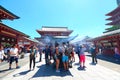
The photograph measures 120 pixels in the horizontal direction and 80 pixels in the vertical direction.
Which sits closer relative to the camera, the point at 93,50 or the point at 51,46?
the point at 51,46

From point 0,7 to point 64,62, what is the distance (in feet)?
19.5

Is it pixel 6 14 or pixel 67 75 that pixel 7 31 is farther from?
pixel 67 75

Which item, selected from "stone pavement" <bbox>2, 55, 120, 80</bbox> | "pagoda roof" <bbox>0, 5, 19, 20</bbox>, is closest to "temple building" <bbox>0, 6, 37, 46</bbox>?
"pagoda roof" <bbox>0, 5, 19, 20</bbox>

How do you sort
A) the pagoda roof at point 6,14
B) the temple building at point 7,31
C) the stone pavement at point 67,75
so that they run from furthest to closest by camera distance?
the temple building at point 7,31
the pagoda roof at point 6,14
the stone pavement at point 67,75

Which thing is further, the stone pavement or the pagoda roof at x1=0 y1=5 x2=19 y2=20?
the pagoda roof at x1=0 y1=5 x2=19 y2=20

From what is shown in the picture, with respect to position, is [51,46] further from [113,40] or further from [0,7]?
[113,40]

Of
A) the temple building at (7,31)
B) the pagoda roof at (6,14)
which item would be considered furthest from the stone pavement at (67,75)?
the temple building at (7,31)

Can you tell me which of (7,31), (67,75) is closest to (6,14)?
(7,31)

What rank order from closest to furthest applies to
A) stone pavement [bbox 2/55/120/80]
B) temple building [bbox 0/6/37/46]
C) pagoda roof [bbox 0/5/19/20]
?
stone pavement [bbox 2/55/120/80] → pagoda roof [bbox 0/5/19/20] → temple building [bbox 0/6/37/46]

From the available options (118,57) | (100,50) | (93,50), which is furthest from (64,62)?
(100,50)

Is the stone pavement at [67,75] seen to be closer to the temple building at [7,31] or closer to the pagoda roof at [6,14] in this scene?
the pagoda roof at [6,14]

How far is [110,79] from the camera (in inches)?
284

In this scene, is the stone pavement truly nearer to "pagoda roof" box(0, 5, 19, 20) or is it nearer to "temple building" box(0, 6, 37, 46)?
"pagoda roof" box(0, 5, 19, 20)

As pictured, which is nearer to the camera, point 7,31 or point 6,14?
point 6,14
